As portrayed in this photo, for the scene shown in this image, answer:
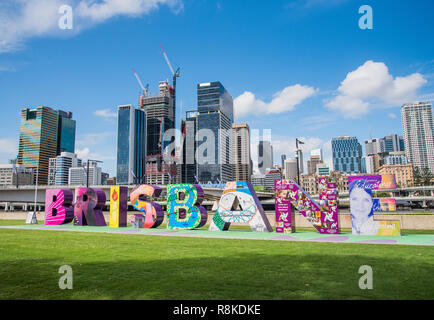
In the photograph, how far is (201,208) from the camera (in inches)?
1125

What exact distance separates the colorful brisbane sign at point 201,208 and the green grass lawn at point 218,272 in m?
8.33

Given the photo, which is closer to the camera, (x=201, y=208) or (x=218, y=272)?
(x=218, y=272)

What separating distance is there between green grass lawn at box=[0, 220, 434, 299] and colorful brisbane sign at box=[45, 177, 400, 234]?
8326 mm

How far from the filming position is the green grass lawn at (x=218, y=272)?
7.87 metres

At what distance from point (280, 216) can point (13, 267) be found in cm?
1806

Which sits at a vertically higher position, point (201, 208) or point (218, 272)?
point (201, 208)

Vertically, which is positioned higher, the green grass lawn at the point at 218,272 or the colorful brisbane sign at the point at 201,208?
the colorful brisbane sign at the point at 201,208

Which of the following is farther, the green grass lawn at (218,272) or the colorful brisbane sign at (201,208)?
the colorful brisbane sign at (201,208)

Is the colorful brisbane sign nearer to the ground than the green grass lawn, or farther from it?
farther from it

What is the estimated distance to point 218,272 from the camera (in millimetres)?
10102

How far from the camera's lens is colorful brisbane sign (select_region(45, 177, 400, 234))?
931 inches

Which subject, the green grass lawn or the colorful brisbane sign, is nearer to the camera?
the green grass lawn

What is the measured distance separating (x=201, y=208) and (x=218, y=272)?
730 inches
